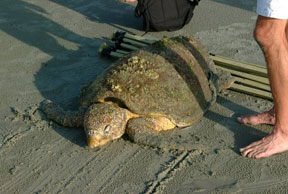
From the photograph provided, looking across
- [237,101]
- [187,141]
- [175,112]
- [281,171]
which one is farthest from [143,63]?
[281,171]

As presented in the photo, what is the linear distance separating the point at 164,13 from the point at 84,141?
97.9 inches

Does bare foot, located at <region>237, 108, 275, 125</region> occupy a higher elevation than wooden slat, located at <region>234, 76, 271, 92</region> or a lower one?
lower

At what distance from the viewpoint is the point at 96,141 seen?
10.4 ft

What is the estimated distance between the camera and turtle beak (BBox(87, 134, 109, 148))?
3166 mm

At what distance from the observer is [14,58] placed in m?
4.77

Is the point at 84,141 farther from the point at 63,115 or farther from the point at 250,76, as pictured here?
the point at 250,76

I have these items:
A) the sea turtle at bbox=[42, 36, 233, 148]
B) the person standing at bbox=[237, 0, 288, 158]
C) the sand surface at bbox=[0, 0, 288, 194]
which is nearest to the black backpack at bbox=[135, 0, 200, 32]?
the sand surface at bbox=[0, 0, 288, 194]

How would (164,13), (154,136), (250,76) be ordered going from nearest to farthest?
(154,136) → (250,76) → (164,13)

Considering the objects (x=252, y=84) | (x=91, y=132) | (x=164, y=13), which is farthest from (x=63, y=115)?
(x=164, y=13)

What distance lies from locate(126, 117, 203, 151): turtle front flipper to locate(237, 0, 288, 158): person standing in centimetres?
Answer: 47

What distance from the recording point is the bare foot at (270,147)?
3.09 meters

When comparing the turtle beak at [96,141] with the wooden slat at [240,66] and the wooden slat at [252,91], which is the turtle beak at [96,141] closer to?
the wooden slat at [252,91]

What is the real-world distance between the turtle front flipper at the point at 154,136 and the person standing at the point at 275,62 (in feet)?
1.53

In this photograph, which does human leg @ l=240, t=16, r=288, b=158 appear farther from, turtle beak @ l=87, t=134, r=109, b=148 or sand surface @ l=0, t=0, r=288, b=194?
turtle beak @ l=87, t=134, r=109, b=148
